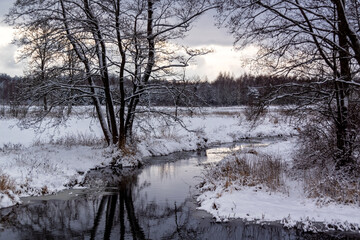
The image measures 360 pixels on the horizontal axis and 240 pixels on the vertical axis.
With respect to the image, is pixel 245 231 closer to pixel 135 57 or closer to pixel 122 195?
pixel 122 195

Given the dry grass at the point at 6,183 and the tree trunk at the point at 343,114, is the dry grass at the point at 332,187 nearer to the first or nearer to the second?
the tree trunk at the point at 343,114

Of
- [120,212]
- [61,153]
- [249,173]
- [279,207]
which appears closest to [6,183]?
[120,212]

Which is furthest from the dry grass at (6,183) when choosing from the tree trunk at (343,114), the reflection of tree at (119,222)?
the tree trunk at (343,114)

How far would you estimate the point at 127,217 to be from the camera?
890cm

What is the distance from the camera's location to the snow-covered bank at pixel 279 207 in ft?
25.4

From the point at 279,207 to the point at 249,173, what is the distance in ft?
7.33

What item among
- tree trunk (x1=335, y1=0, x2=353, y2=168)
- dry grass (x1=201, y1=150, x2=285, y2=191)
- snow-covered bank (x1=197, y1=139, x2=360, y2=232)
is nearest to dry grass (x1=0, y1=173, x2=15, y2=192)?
snow-covered bank (x1=197, y1=139, x2=360, y2=232)

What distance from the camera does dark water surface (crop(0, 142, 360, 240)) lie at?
7648 mm

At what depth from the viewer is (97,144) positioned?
18703 mm

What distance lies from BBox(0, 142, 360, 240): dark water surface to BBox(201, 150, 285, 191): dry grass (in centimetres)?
100

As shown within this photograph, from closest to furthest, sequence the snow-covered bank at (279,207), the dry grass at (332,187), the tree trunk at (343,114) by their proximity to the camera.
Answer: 1. the snow-covered bank at (279,207)
2. the dry grass at (332,187)
3. the tree trunk at (343,114)

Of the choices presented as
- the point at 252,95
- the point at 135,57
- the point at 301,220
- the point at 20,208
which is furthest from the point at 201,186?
the point at 135,57

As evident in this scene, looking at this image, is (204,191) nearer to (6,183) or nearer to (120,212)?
(120,212)

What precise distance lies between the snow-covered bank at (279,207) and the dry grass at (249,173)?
104 mm
